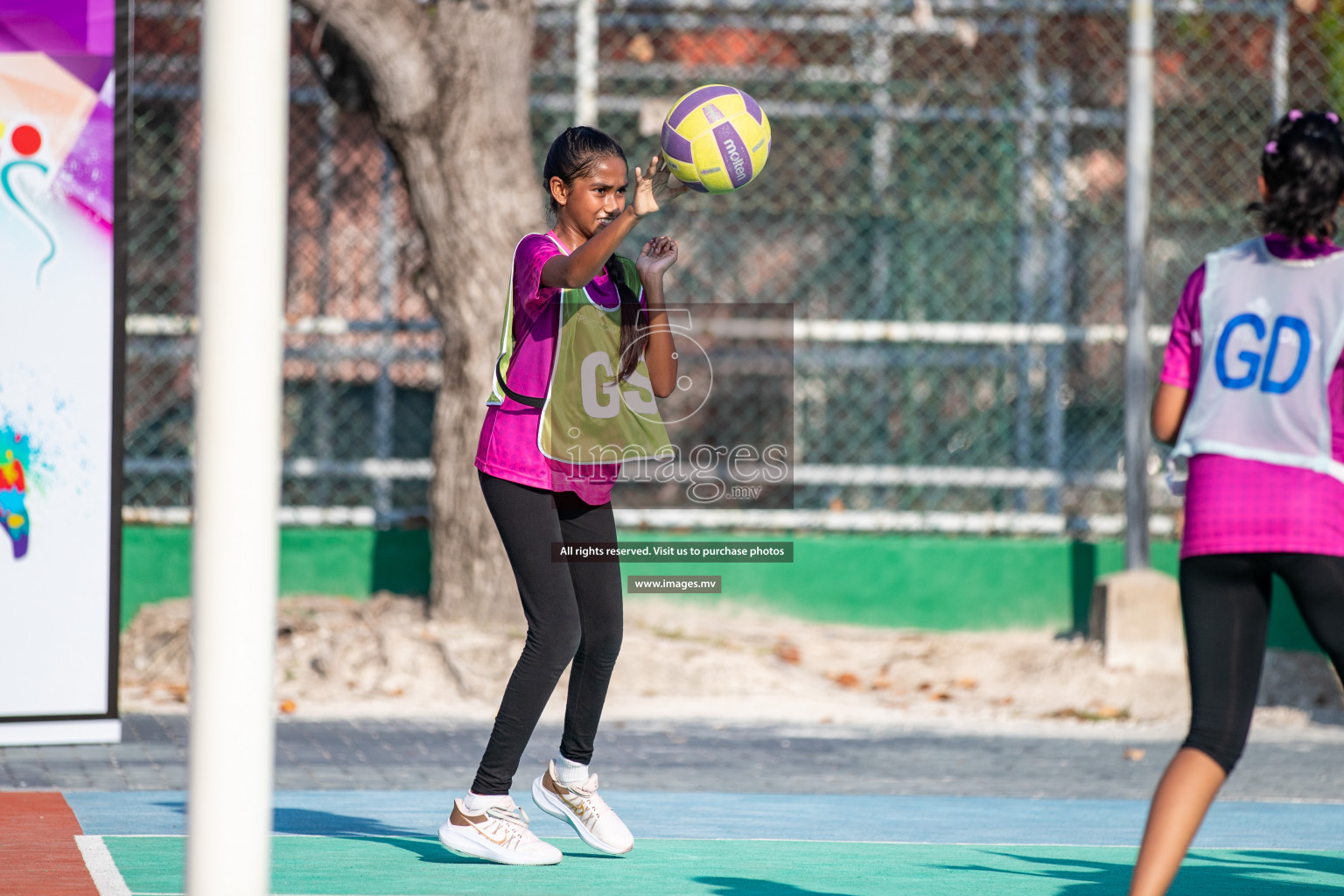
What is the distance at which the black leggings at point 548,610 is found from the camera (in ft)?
15.1

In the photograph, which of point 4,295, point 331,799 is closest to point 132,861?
point 331,799

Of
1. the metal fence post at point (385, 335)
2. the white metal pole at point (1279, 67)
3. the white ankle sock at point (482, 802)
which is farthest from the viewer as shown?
the white metal pole at point (1279, 67)

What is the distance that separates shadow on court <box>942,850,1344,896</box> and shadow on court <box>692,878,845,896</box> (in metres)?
0.60

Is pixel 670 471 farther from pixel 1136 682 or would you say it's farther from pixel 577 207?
pixel 577 207

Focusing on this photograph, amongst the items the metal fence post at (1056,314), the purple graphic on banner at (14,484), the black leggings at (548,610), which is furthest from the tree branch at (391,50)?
the black leggings at (548,610)

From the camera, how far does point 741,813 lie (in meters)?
5.83

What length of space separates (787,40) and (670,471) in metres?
2.81

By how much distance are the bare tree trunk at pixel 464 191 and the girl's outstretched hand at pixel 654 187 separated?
4243 millimetres

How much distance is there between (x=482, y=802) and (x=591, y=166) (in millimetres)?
1880

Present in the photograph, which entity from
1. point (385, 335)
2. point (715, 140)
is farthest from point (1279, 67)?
point (715, 140)

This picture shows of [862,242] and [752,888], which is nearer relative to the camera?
[752,888]

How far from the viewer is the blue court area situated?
457 centimetres

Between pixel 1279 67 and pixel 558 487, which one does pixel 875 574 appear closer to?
pixel 1279 67

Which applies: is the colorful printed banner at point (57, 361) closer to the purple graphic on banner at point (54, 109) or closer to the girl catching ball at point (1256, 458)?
the purple graphic on banner at point (54, 109)
